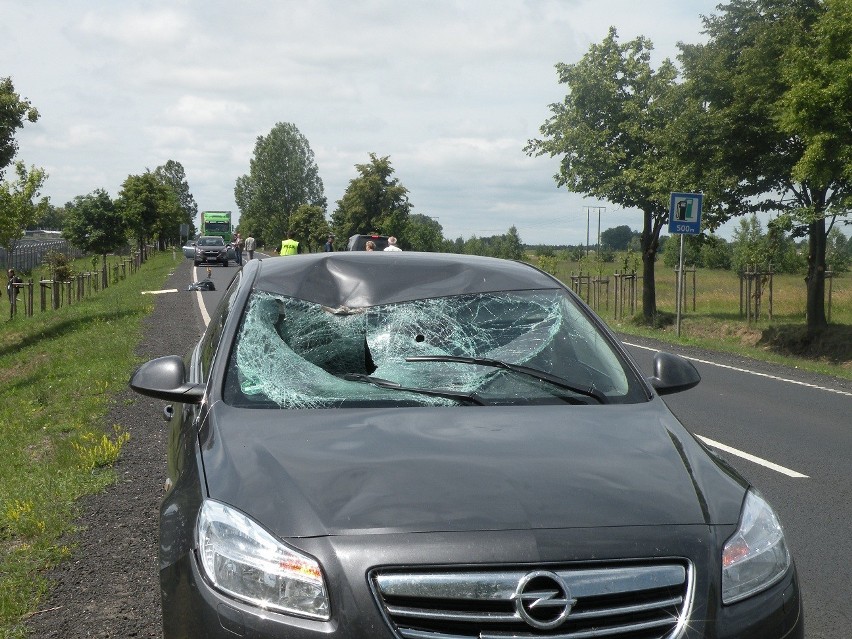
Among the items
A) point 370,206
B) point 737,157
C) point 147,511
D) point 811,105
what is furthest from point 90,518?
point 370,206

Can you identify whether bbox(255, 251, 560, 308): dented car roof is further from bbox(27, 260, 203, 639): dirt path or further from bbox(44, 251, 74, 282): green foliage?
bbox(44, 251, 74, 282): green foliage

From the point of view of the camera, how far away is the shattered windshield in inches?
149

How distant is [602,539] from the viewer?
2727 millimetres

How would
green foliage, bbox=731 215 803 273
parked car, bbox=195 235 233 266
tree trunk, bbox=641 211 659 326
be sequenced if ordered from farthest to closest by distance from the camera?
parked car, bbox=195 235 233 266
green foliage, bbox=731 215 803 273
tree trunk, bbox=641 211 659 326

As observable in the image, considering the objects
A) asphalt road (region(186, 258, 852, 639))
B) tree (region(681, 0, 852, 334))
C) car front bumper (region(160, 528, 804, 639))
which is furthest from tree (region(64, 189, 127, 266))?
car front bumper (region(160, 528, 804, 639))

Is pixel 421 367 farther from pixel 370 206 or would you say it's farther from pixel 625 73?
pixel 370 206

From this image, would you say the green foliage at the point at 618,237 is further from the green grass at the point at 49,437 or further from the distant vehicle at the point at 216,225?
the green grass at the point at 49,437

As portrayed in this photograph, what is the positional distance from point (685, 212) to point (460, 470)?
2185 cm

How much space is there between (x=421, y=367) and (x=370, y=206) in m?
85.6

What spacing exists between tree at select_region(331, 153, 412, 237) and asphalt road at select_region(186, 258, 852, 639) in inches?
2867

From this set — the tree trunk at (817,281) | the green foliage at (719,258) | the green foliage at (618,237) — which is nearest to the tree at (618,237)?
the green foliage at (618,237)

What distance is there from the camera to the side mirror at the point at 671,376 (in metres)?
4.26

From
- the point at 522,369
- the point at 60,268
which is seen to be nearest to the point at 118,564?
the point at 522,369

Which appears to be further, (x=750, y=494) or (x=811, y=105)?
(x=811, y=105)
